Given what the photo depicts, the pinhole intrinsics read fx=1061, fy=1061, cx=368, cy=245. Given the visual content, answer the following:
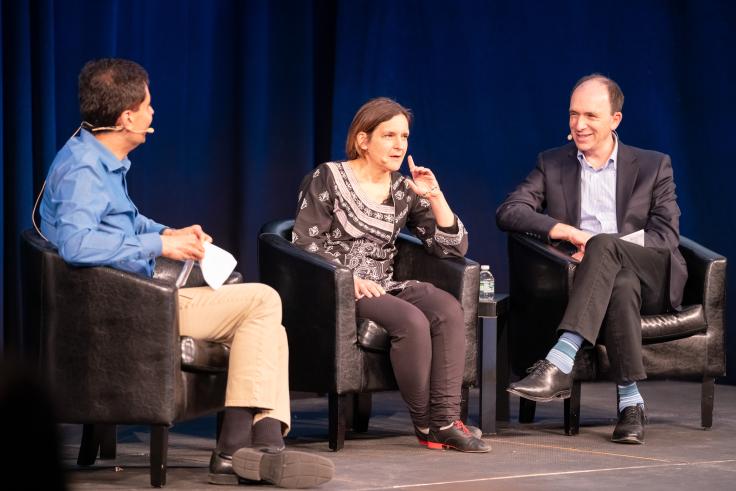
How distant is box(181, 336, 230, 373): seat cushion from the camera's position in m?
2.82

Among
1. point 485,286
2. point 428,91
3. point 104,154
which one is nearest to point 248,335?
point 104,154

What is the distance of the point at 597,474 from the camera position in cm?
297

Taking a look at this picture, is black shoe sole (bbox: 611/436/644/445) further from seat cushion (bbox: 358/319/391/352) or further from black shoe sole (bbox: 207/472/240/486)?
black shoe sole (bbox: 207/472/240/486)

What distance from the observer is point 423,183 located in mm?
3637

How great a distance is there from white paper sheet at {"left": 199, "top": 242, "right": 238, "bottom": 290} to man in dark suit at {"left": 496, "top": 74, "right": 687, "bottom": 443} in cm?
112

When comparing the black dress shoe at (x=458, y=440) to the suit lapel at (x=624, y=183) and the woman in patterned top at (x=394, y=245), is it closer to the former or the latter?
the woman in patterned top at (x=394, y=245)

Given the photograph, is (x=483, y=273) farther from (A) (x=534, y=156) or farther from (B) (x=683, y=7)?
(B) (x=683, y=7)

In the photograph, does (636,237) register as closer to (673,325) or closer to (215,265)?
(673,325)

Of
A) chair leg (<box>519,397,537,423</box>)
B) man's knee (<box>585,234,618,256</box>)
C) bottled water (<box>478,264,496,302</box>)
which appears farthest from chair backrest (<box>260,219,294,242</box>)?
chair leg (<box>519,397,537,423</box>)

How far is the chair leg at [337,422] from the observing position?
340 centimetres

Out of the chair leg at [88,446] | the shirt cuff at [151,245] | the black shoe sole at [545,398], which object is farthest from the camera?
the black shoe sole at [545,398]

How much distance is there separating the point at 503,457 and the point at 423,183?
967 millimetres

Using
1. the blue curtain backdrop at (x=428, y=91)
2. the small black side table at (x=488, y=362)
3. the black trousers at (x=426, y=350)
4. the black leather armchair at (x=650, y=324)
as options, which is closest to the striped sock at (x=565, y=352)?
the black leather armchair at (x=650, y=324)

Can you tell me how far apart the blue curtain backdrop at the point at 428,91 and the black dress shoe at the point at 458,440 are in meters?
1.76
